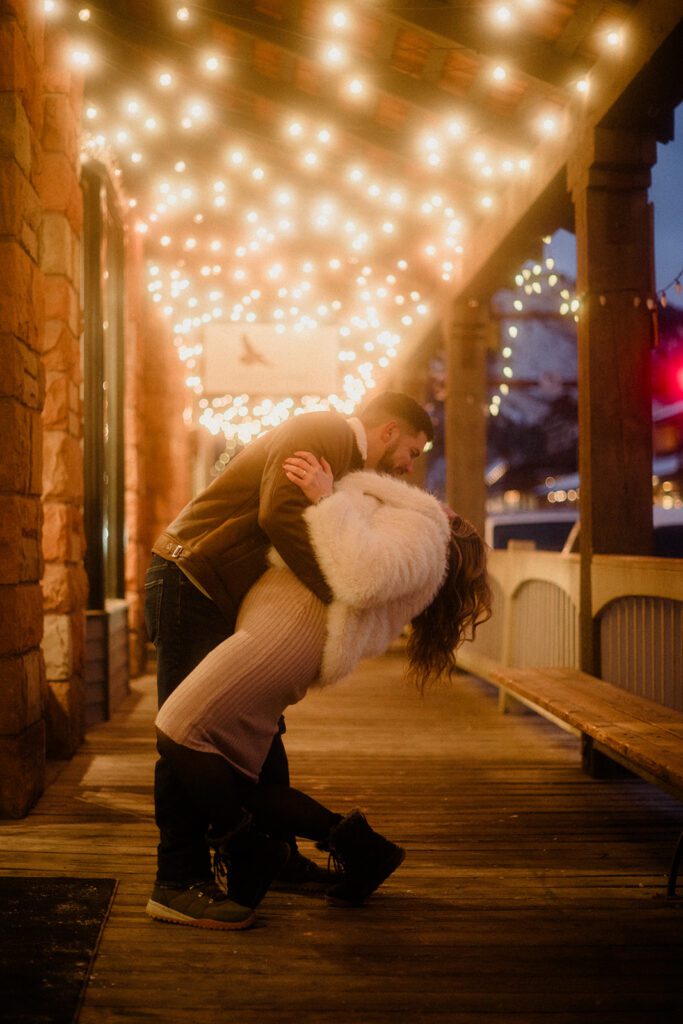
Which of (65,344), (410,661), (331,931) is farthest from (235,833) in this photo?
(65,344)

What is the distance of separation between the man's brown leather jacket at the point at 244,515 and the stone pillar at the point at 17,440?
1260 millimetres

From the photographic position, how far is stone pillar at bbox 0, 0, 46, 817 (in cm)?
427

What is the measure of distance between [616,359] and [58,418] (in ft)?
10.1

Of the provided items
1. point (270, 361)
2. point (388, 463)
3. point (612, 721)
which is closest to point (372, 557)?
point (388, 463)

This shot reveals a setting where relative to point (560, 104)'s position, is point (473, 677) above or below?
below

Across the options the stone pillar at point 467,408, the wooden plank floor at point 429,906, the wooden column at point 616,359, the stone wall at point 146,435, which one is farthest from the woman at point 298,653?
the stone pillar at point 467,408

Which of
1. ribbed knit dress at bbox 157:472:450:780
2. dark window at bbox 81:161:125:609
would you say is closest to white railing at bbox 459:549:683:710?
ribbed knit dress at bbox 157:472:450:780

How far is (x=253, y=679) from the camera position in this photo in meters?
3.02

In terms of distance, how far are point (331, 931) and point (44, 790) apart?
7.07ft

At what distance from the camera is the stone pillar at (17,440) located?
427 cm

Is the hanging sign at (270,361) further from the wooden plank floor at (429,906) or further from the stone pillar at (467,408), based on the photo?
the wooden plank floor at (429,906)

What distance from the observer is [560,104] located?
612 cm

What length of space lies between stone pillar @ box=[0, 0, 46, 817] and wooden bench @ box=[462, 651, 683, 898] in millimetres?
2301

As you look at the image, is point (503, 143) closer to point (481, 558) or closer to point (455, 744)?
point (455, 744)
